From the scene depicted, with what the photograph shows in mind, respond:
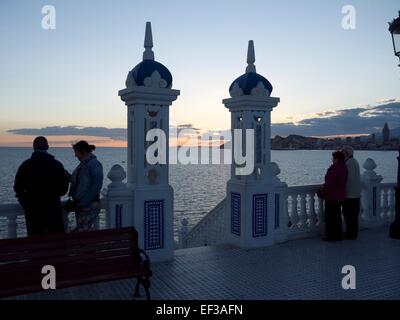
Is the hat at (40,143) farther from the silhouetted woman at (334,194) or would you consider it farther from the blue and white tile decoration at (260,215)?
the silhouetted woman at (334,194)

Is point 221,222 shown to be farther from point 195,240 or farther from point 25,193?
point 25,193

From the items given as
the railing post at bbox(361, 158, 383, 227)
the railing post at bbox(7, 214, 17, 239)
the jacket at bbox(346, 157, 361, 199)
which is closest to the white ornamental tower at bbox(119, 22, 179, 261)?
the railing post at bbox(7, 214, 17, 239)

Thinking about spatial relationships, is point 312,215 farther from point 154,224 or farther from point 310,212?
point 154,224

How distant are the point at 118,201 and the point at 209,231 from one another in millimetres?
3800

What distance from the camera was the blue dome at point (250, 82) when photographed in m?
6.75

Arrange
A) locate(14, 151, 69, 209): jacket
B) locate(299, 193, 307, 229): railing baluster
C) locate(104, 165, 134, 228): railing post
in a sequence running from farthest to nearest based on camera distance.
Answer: locate(299, 193, 307, 229): railing baluster → locate(104, 165, 134, 228): railing post → locate(14, 151, 69, 209): jacket

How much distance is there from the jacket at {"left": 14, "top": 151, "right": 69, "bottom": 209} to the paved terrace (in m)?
1.13

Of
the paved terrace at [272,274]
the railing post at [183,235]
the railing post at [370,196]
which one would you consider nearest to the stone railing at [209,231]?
the railing post at [183,235]

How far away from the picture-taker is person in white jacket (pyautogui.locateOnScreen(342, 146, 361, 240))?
23.5 feet

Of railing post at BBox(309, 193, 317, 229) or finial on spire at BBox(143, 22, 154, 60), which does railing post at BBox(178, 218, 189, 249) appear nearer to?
railing post at BBox(309, 193, 317, 229)

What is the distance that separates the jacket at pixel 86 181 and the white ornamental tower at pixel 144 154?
34.3 inches

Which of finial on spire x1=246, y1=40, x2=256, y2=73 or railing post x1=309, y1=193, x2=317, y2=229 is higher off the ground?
finial on spire x1=246, y1=40, x2=256, y2=73

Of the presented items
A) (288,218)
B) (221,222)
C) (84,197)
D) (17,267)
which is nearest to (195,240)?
(221,222)

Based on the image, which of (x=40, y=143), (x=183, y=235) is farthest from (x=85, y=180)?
(x=183, y=235)
